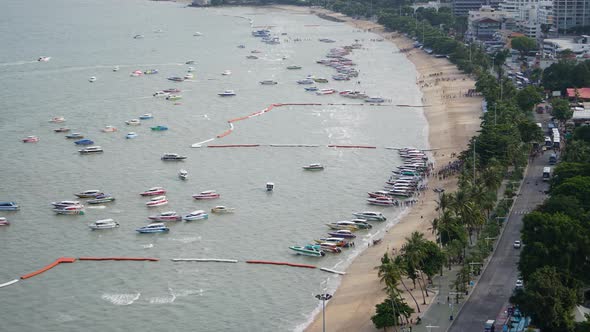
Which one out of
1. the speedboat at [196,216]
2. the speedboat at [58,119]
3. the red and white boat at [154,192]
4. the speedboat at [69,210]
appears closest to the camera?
the speedboat at [196,216]

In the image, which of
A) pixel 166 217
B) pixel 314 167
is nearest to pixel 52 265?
pixel 166 217

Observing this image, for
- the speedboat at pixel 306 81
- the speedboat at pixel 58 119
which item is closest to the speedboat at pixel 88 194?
the speedboat at pixel 58 119

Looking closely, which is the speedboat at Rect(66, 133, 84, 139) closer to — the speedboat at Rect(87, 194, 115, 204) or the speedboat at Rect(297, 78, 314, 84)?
the speedboat at Rect(87, 194, 115, 204)

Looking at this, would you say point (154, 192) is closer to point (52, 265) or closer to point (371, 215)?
point (52, 265)

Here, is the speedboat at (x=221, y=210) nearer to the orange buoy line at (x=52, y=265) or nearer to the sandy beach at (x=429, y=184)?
the sandy beach at (x=429, y=184)

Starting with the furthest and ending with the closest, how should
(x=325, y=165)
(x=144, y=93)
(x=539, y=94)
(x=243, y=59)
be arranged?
(x=243, y=59)
(x=144, y=93)
(x=539, y=94)
(x=325, y=165)

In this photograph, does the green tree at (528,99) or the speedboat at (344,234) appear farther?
the green tree at (528,99)

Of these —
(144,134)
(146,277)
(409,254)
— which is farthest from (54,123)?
(409,254)

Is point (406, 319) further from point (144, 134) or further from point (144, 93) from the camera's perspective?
point (144, 93)
